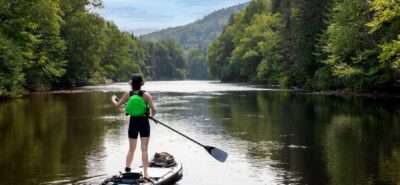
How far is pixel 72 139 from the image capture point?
2020 cm

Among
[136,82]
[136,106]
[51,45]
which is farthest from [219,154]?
[51,45]

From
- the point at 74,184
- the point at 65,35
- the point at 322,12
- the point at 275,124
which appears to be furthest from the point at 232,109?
the point at 65,35

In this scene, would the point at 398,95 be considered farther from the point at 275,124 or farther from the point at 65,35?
the point at 65,35

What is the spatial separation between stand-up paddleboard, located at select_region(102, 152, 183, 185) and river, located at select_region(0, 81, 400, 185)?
1.52 ft

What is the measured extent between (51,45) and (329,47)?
34533 millimetres

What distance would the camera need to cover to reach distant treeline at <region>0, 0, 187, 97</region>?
36406mm

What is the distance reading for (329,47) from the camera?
47.1 meters

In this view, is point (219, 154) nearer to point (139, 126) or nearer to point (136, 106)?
point (139, 126)

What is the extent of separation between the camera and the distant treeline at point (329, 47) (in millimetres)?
39250

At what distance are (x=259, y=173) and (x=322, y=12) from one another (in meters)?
46.3

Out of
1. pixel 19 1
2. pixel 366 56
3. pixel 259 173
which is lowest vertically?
pixel 259 173

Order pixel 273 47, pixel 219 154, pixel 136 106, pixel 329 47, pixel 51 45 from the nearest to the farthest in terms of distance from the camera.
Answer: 1. pixel 136 106
2. pixel 219 154
3. pixel 329 47
4. pixel 51 45
5. pixel 273 47

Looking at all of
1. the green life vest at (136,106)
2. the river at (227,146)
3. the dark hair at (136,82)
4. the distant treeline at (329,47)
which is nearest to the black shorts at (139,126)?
the green life vest at (136,106)

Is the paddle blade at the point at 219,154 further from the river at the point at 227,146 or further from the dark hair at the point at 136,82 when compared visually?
the dark hair at the point at 136,82
